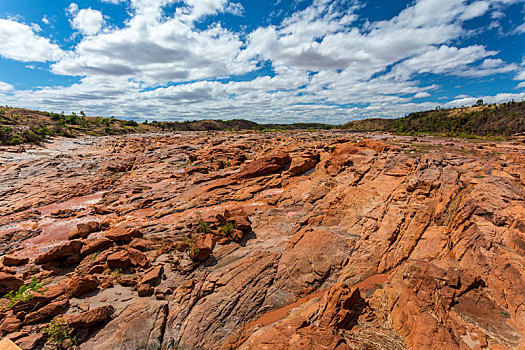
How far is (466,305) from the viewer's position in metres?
6.89

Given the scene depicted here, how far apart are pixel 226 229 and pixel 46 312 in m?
7.35

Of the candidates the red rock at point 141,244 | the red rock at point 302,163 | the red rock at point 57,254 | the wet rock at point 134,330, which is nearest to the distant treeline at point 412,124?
the red rock at point 302,163

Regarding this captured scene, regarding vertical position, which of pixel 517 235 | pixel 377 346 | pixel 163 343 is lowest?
pixel 163 343

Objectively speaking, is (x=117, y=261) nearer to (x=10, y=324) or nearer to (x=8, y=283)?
(x=10, y=324)

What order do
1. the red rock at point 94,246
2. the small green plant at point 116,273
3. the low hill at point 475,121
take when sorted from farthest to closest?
the low hill at point 475,121 < the red rock at point 94,246 < the small green plant at point 116,273

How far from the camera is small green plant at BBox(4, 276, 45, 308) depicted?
7.39 m

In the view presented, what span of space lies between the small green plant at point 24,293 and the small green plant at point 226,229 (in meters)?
7.24

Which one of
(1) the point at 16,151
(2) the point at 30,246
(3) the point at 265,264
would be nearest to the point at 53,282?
(2) the point at 30,246

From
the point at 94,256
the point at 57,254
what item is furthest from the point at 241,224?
the point at 57,254

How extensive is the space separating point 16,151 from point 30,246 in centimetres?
4046

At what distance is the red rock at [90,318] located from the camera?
685cm

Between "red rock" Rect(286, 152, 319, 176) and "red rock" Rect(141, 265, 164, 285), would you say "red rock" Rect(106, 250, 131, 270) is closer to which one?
"red rock" Rect(141, 265, 164, 285)

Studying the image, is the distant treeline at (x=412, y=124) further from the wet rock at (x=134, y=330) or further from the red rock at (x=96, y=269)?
the wet rock at (x=134, y=330)

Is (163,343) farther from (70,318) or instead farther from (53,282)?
(53,282)
